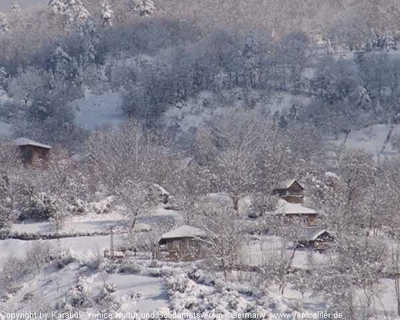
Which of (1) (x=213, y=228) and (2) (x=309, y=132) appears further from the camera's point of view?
(2) (x=309, y=132)

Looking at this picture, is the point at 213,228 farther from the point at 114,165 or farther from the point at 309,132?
the point at 309,132

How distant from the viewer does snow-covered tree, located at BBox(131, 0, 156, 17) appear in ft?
378

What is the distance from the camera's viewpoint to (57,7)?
120625 millimetres

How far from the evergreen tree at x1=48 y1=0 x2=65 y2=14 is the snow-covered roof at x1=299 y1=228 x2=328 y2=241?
95400 millimetres

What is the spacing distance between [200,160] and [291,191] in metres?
15.8

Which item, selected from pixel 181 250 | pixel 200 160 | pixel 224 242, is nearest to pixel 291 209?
pixel 181 250

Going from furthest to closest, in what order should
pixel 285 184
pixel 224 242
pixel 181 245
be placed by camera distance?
pixel 285 184
pixel 181 245
pixel 224 242

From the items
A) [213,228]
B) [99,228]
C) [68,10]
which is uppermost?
[68,10]

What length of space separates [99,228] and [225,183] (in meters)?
9.90

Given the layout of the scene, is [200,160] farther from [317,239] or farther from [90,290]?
[90,290]

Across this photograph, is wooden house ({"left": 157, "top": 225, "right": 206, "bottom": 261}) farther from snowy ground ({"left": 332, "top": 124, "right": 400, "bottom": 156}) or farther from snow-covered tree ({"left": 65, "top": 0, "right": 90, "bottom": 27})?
snow-covered tree ({"left": 65, "top": 0, "right": 90, "bottom": 27})

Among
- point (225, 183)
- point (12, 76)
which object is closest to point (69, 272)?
point (225, 183)

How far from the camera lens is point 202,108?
261 ft

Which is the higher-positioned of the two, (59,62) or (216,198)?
(59,62)
